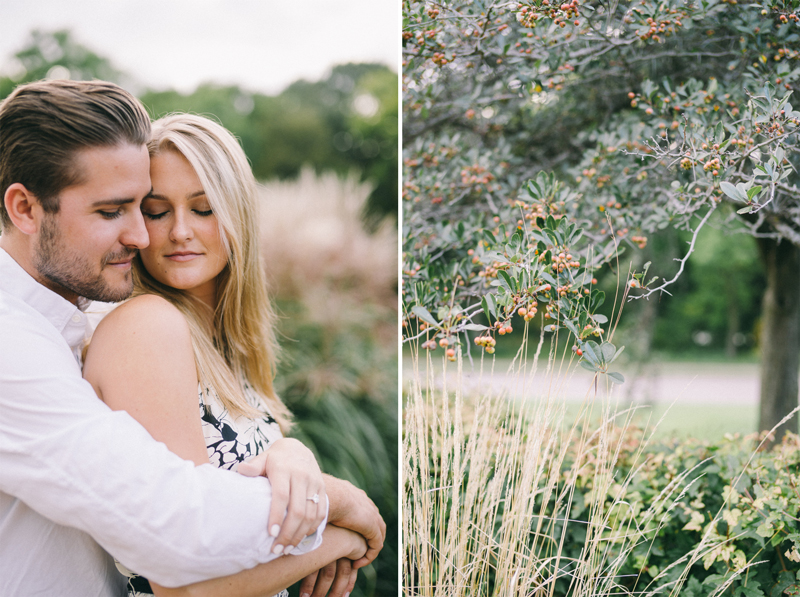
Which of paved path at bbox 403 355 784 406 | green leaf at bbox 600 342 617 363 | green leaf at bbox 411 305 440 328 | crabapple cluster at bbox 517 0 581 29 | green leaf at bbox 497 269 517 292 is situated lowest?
paved path at bbox 403 355 784 406

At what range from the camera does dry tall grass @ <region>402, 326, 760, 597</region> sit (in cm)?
146

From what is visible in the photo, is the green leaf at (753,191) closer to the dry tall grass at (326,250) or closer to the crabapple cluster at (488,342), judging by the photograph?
the crabapple cluster at (488,342)

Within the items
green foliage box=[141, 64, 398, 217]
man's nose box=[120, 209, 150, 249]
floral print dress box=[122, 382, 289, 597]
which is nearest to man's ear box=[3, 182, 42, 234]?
man's nose box=[120, 209, 150, 249]

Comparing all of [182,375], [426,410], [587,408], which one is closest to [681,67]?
[587,408]

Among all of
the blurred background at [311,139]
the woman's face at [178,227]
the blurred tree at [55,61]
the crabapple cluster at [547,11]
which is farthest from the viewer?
the blurred tree at [55,61]

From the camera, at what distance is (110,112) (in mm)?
1054

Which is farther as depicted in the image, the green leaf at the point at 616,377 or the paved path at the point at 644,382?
the paved path at the point at 644,382

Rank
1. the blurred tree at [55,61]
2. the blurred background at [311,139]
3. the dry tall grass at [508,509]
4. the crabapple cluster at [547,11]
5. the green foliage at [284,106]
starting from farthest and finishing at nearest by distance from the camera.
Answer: the blurred tree at [55,61]
the green foliage at [284,106]
the blurred background at [311,139]
the crabapple cluster at [547,11]
the dry tall grass at [508,509]

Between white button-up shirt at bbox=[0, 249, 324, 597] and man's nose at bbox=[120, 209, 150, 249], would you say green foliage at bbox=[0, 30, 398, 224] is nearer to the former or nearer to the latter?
man's nose at bbox=[120, 209, 150, 249]

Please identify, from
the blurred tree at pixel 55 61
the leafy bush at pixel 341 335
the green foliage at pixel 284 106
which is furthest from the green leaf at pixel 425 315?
the blurred tree at pixel 55 61

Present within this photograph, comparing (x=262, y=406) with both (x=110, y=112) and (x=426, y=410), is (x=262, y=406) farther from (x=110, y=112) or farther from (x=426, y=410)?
(x=110, y=112)

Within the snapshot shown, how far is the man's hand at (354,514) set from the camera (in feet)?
3.78

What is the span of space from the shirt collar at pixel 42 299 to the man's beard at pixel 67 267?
3 centimetres

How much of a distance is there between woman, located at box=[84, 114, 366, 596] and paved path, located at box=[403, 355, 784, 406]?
57 cm
